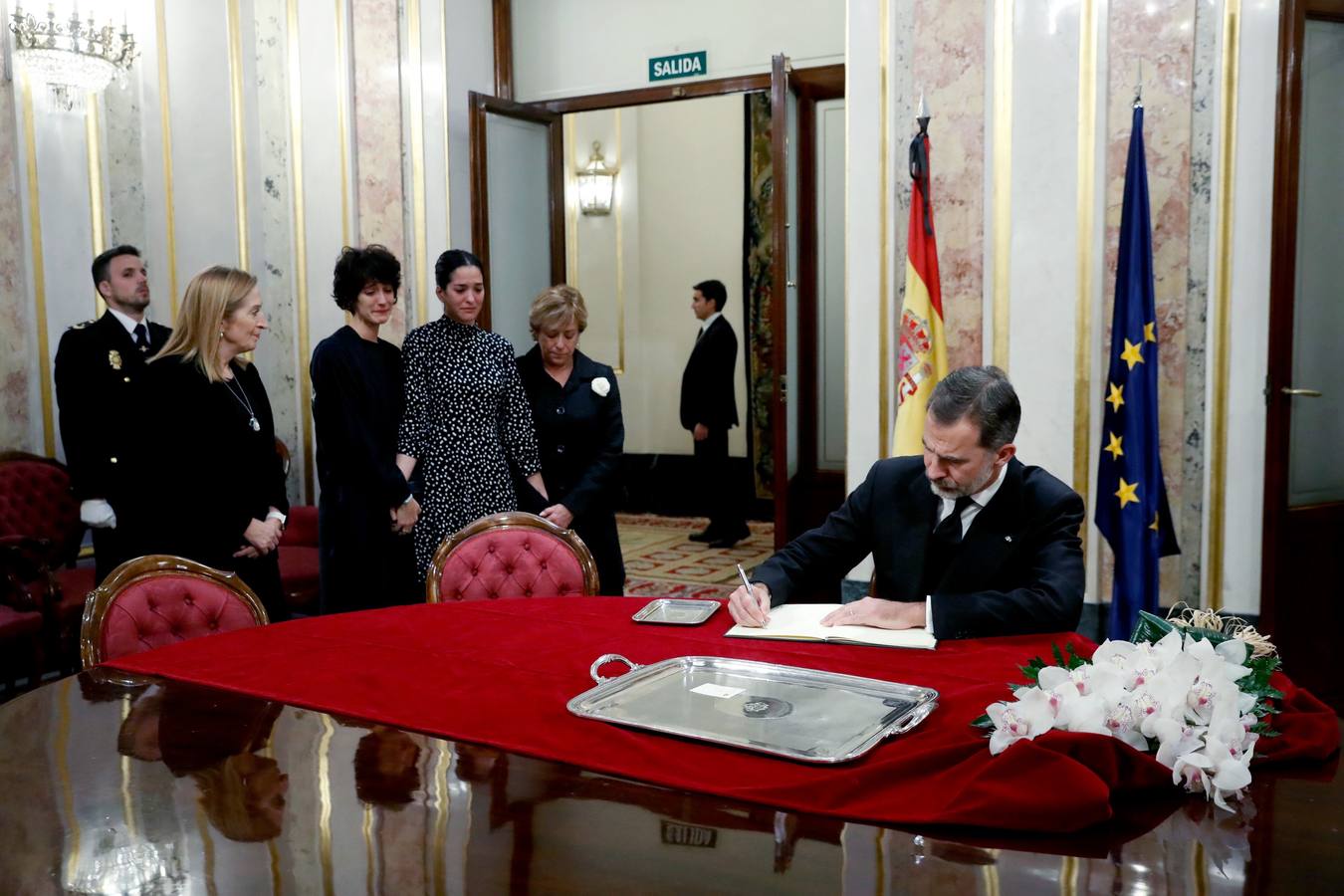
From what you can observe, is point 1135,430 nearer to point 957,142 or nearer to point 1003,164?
point 1003,164

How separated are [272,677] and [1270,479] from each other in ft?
12.0

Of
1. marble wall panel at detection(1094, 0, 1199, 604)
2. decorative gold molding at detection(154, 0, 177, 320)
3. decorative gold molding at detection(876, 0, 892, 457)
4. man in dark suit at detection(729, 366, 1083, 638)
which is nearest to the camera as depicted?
man in dark suit at detection(729, 366, 1083, 638)

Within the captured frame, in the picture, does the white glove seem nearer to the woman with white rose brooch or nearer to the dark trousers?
the woman with white rose brooch

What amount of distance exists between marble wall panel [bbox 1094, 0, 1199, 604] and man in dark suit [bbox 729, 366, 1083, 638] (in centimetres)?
204

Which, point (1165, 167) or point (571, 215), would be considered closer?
point (1165, 167)

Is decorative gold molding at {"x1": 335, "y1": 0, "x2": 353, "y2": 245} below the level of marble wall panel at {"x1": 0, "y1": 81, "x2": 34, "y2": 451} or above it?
above

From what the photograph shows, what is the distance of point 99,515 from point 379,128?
8.83 feet

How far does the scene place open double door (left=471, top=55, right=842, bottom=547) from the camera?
553cm

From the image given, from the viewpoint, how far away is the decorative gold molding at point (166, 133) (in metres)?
5.89

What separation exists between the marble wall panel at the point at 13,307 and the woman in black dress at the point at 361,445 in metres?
2.02

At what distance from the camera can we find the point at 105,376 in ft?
15.5

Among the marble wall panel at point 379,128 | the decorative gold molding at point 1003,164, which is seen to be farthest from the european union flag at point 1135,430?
the marble wall panel at point 379,128

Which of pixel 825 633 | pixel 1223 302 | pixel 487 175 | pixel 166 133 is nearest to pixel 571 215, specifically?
pixel 487 175

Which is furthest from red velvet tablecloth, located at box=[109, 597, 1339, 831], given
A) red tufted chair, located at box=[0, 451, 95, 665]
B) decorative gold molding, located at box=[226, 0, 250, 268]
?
decorative gold molding, located at box=[226, 0, 250, 268]
